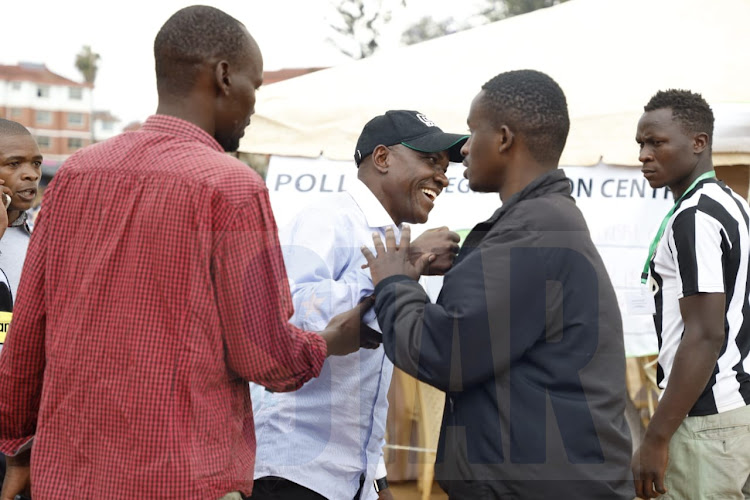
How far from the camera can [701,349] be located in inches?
110

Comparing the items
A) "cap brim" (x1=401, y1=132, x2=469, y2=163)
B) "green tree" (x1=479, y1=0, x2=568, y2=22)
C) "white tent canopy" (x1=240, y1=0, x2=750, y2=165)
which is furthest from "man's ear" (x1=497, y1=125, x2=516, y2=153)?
"green tree" (x1=479, y1=0, x2=568, y2=22)

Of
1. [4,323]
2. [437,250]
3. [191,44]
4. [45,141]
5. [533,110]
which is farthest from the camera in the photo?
[45,141]

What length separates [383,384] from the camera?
9.08 feet

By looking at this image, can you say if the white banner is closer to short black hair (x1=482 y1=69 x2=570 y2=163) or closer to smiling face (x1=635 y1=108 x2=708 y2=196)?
smiling face (x1=635 y1=108 x2=708 y2=196)

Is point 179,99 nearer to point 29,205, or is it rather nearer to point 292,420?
point 292,420

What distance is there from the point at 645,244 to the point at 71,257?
14.8 feet

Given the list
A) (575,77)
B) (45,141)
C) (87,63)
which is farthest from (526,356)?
(45,141)

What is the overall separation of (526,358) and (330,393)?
0.81m

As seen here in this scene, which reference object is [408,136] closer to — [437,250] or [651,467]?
[437,250]

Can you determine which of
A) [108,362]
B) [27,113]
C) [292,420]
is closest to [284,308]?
[108,362]

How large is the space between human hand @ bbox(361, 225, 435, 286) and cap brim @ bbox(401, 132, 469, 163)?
70 centimetres

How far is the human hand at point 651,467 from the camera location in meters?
2.90

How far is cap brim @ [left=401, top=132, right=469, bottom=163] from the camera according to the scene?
9.47 ft

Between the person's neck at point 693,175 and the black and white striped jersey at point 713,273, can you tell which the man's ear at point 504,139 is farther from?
the person's neck at point 693,175
